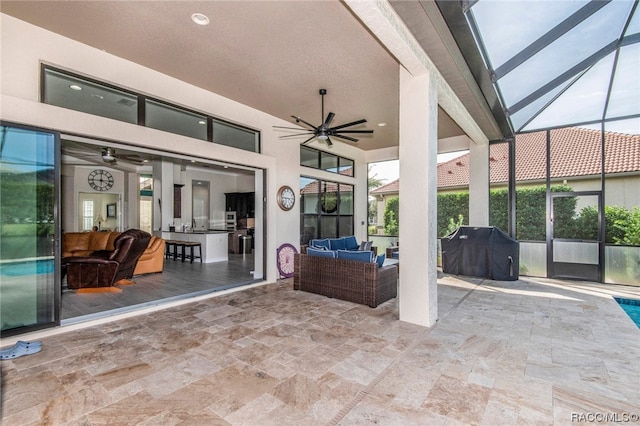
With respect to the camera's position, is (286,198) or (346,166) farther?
(346,166)

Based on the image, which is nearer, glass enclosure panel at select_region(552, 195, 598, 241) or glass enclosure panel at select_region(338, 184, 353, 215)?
glass enclosure panel at select_region(552, 195, 598, 241)

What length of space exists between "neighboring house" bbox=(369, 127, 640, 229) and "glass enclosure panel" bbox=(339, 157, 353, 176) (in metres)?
3.09

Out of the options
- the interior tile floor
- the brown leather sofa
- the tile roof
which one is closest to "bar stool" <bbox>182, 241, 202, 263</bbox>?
the interior tile floor

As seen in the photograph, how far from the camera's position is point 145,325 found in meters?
3.57

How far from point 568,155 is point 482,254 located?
2.76 metres

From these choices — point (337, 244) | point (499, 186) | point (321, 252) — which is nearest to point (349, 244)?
point (337, 244)

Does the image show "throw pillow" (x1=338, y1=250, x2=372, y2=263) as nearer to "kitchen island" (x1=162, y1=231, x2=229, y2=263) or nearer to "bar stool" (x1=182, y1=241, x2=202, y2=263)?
"kitchen island" (x1=162, y1=231, x2=229, y2=263)

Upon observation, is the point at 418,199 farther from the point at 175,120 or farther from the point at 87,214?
the point at 87,214

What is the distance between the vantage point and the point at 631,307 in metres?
4.55

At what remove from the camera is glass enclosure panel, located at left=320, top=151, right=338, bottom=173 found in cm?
768

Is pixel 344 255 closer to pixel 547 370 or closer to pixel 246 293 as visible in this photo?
pixel 246 293

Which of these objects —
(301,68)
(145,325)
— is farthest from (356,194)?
(145,325)

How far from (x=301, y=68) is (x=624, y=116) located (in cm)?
631

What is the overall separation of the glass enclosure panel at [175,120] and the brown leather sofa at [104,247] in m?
2.92
